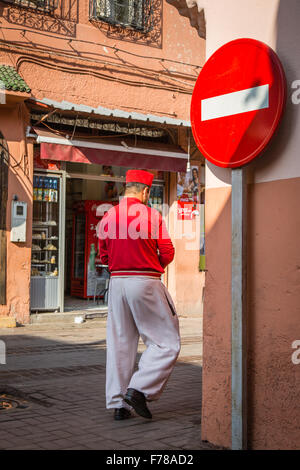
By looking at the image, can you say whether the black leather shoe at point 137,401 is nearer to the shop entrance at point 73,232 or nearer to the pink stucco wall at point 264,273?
the pink stucco wall at point 264,273

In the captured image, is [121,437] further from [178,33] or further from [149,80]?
[178,33]

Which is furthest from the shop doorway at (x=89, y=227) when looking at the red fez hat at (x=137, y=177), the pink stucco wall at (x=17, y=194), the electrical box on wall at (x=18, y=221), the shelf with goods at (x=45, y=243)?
the red fez hat at (x=137, y=177)

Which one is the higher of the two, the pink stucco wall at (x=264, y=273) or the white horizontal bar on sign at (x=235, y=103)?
the white horizontal bar on sign at (x=235, y=103)

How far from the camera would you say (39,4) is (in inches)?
531

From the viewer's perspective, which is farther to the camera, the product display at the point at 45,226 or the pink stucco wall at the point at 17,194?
the product display at the point at 45,226

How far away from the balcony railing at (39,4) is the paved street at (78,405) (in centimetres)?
673

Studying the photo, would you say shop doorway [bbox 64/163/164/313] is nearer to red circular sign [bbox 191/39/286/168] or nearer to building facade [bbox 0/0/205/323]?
building facade [bbox 0/0/205/323]

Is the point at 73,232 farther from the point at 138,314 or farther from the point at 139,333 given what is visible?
the point at 138,314

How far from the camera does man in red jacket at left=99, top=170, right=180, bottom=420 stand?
5.49 meters

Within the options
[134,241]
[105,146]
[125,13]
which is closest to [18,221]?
[105,146]

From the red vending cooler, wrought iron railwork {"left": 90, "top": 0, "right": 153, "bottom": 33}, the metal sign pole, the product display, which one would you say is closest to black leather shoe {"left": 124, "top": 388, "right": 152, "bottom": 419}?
the metal sign pole

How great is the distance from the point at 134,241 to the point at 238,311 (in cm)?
154

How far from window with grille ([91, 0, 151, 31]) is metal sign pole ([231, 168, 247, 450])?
10738 millimetres

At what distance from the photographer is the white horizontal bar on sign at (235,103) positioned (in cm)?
430
